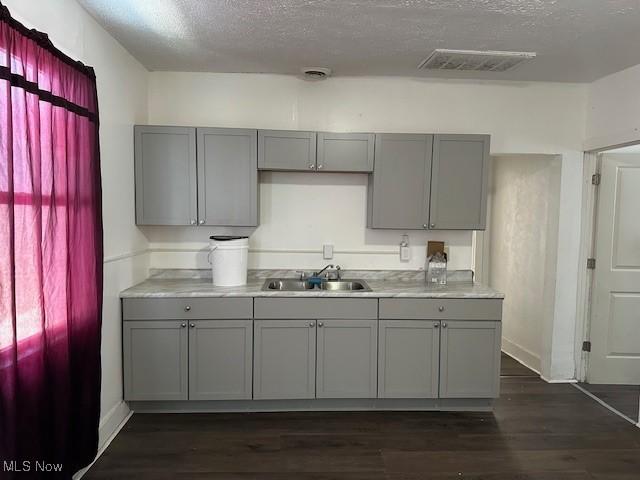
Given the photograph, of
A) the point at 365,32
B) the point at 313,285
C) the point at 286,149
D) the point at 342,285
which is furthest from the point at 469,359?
the point at 365,32

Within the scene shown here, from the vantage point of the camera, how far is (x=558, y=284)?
3805 millimetres

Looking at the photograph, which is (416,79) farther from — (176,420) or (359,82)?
(176,420)

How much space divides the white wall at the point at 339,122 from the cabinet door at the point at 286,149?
31cm

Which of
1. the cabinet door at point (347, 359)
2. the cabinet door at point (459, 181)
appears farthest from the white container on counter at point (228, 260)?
the cabinet door at point (459, 181)

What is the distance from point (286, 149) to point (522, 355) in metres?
3.05

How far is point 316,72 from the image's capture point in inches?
135

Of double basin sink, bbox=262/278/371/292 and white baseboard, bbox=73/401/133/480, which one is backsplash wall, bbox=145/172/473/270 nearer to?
double basin sink, bbox=262/278/371/292

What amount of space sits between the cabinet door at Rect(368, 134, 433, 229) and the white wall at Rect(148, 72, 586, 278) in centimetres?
31

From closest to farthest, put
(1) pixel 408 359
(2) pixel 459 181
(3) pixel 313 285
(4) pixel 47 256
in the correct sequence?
(4) pixel 47 256 < (1) pixel 408 359 < (2) pixel 459 181 < (3) pixel 313 285

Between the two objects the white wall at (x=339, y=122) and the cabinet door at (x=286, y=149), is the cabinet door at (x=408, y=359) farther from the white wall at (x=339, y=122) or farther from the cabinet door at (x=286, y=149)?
the cabinet door at (x=286, y=149)

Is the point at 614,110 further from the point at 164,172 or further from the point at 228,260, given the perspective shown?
the point at 164,172

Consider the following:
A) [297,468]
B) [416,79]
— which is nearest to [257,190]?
[416,79]

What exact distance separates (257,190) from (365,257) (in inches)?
42.2

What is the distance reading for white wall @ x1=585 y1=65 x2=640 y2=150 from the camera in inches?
128
